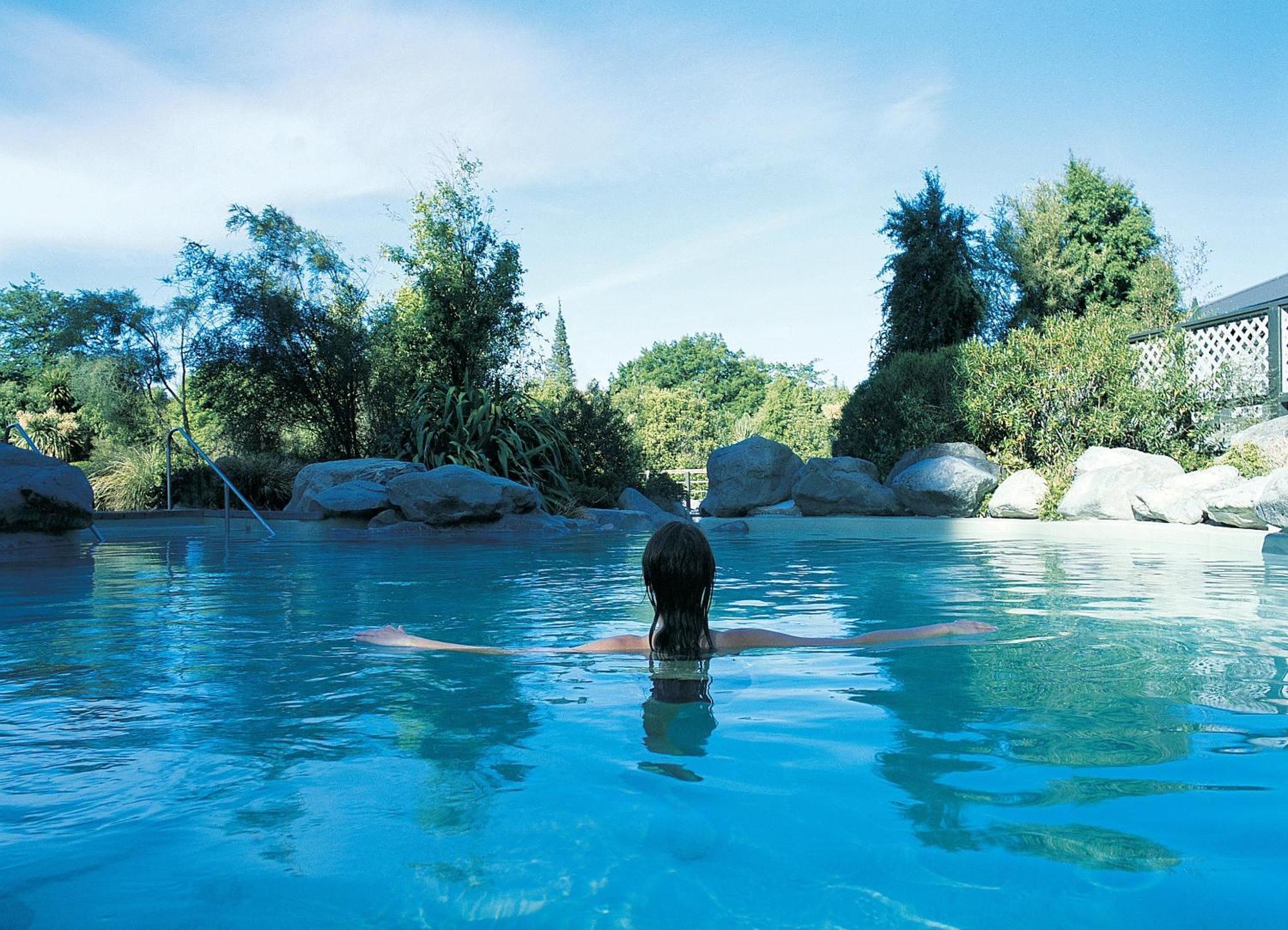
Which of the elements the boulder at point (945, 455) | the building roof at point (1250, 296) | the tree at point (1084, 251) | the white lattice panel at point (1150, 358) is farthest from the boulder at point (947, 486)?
the tree at point (1084, 251)

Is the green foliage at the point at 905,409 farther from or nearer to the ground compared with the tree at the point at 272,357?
nearer to the ground

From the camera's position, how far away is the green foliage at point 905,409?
15.2 m

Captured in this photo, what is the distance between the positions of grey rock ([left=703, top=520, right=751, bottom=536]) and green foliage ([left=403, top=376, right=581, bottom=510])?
2539mm

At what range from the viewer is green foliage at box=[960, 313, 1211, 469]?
42.2 feet

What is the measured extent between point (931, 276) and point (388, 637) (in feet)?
73.7

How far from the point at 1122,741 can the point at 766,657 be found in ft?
5.18

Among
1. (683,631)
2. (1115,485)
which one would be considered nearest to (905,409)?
(1115,485)

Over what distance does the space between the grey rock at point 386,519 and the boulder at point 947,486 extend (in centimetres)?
718

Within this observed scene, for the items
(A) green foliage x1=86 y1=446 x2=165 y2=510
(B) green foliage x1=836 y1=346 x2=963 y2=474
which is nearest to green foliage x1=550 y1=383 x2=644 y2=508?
(B) green foliage x1=836 y1=346 x2=963 y2=474

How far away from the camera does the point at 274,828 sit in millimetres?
2117

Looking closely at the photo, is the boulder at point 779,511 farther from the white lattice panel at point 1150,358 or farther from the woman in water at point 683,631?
the woman in water at point 683,631

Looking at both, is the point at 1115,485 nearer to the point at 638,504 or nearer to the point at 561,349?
the point at 638,504

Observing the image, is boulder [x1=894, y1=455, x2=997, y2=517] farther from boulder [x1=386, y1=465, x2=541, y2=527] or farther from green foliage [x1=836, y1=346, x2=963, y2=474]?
boulder [x1=386, y1=465, x2=541, y2=527]

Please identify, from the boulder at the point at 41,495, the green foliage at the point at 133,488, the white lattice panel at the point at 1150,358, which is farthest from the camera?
the green foliage at the point at 133,488
